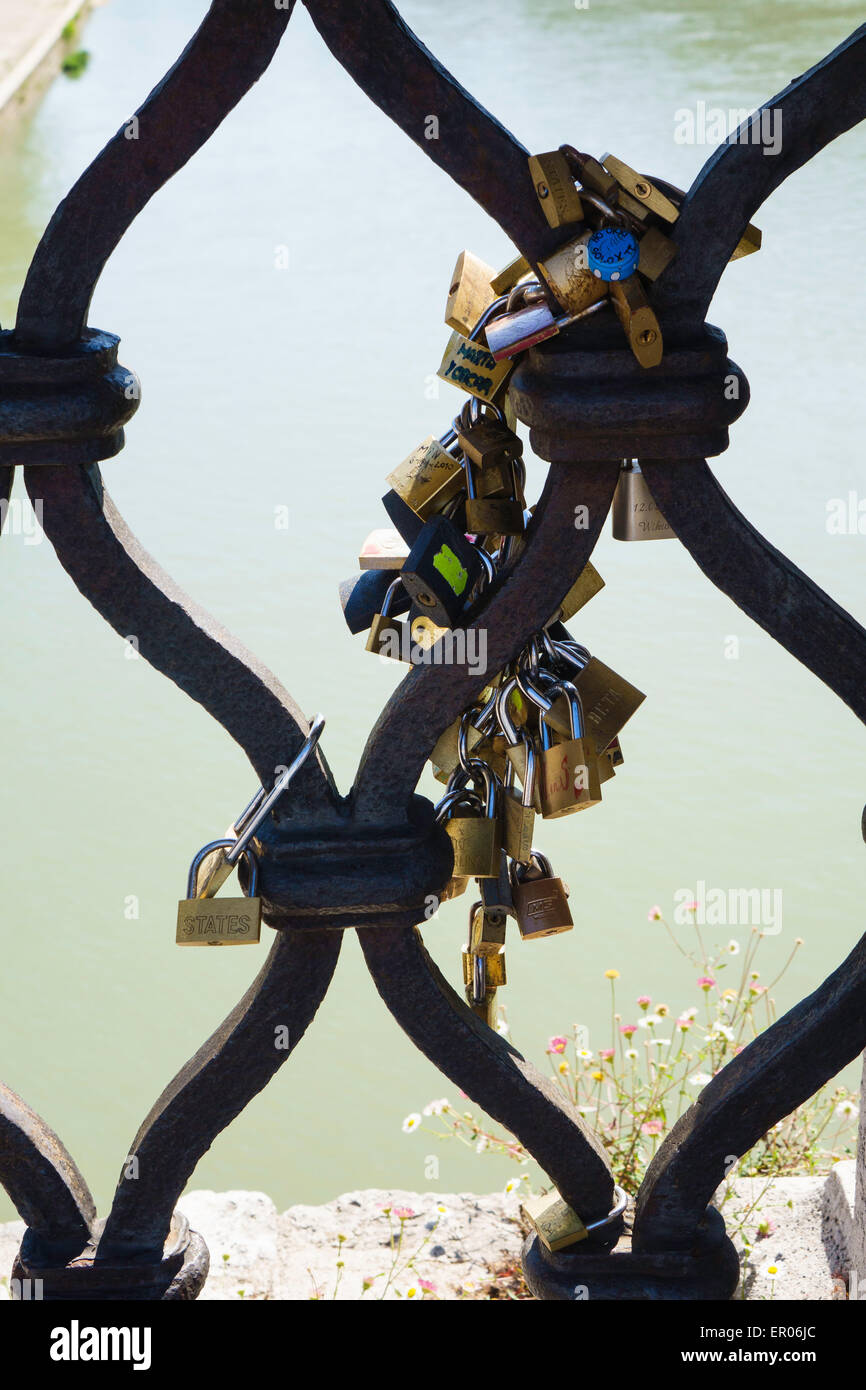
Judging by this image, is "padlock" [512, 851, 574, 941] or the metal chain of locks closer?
the metal chain of locks

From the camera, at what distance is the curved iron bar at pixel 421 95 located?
74 cm

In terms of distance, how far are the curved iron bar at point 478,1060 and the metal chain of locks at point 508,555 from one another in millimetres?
101

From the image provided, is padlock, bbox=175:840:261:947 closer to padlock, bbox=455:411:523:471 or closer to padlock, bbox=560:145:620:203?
padlock, bbox=455:411:523:471

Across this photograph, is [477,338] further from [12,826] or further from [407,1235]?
[12,826]

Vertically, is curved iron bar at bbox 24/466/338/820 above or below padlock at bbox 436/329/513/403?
below

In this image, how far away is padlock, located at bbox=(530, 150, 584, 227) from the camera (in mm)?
753

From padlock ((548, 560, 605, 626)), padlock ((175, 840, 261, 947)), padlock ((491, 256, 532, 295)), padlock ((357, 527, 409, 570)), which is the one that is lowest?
padlock ((175, 840, 261, 947))

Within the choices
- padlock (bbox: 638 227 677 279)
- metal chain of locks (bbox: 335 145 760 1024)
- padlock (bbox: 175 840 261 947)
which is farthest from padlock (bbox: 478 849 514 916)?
padlock (bbox: 638 227 677 279)

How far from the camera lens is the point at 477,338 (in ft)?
2.85

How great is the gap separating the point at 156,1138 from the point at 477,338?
0.56 metres

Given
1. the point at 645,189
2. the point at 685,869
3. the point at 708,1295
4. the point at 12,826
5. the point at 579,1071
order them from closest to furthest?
1. the point at 645,189
2. the point at 708,1295
3. the point at 579,1071
4. the point at 685,869
5. the point at 12,826

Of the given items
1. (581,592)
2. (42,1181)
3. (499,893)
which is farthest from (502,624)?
(42,1181)

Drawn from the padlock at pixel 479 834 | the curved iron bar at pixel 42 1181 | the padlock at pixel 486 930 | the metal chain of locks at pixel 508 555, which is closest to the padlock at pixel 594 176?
the metal chain of locks at pixel 508 555
